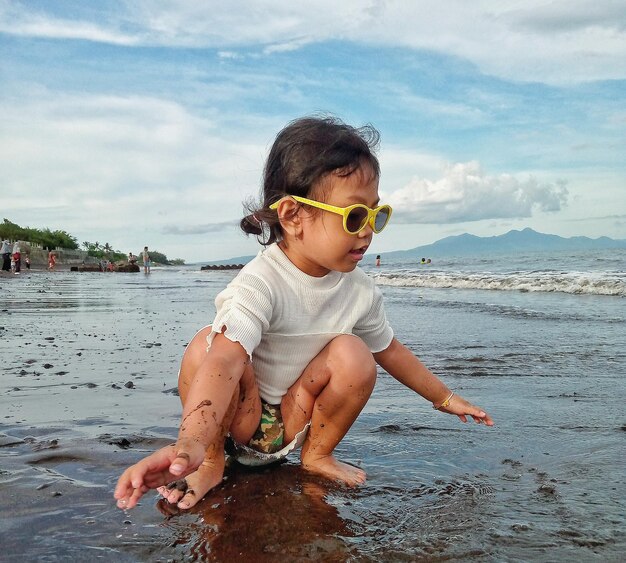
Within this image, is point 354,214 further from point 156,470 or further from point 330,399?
point 156,470

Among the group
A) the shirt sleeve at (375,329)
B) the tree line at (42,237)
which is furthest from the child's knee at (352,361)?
the tree line at (42,237)

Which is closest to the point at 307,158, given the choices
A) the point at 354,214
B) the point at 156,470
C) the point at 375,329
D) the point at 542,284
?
the point at 354,214

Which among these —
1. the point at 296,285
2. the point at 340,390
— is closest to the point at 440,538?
the point at 340,390

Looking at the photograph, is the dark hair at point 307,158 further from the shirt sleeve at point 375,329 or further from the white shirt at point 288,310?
the shirt sleeve at point 375,329

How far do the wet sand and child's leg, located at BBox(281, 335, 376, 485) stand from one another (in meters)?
0.11

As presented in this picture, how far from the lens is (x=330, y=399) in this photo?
2484 millimetres

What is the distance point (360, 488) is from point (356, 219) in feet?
3.23

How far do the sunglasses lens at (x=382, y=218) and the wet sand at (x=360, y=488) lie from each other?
0.95 metres

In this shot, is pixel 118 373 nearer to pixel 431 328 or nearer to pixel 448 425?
pixel 448 425

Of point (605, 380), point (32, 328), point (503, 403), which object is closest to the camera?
point (503, 403)

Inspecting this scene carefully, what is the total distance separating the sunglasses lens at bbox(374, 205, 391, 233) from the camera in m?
2.53

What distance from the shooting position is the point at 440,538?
1834 mm

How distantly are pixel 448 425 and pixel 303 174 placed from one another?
1.53m

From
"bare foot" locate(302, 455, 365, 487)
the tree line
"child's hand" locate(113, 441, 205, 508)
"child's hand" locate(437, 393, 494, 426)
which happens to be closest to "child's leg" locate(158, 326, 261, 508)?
"bare foot" locate(302, 455, 365, 487)
